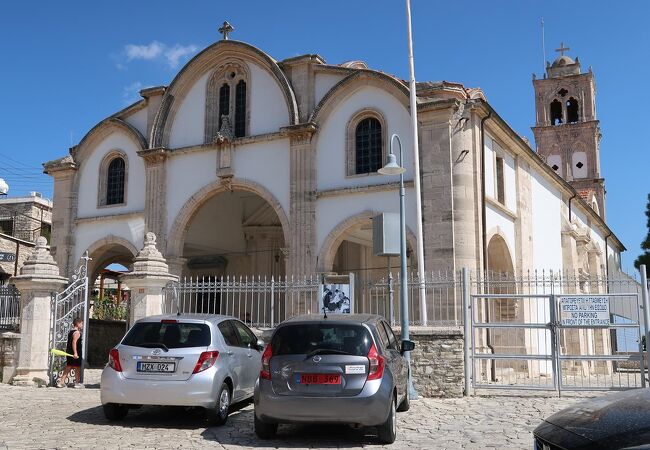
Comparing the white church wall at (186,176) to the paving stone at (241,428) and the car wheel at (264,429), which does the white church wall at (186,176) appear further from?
the car wheel at (264,429)

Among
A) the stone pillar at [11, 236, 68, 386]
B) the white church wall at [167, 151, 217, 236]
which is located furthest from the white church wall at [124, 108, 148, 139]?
the stone pillar at [11, 236, 68, 386]

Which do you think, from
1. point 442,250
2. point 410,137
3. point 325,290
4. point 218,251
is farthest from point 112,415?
point 218,251

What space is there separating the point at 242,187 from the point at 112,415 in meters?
13.2

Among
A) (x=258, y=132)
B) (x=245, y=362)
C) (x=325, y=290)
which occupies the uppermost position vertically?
(x=258, y=132)

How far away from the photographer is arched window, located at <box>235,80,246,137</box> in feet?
76.3

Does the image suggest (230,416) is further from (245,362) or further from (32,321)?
(32,321)

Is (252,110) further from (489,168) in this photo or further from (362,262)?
(489,168)

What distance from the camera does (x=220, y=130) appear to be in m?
23.1

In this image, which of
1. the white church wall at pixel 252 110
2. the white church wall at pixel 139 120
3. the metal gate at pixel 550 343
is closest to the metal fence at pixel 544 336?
the metal gate at pixel 550 343

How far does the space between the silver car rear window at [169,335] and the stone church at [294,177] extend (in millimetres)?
9958

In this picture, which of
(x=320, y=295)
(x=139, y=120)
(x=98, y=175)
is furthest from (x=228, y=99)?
(x=320, y=295)

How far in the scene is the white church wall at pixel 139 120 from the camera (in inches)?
990

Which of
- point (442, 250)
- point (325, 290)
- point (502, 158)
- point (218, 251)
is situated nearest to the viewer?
point (325, 290)

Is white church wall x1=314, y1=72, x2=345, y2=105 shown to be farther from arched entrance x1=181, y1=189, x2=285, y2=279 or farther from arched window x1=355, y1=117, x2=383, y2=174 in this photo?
arched entrance x1=181, y1=189, x2=285, y2=279
